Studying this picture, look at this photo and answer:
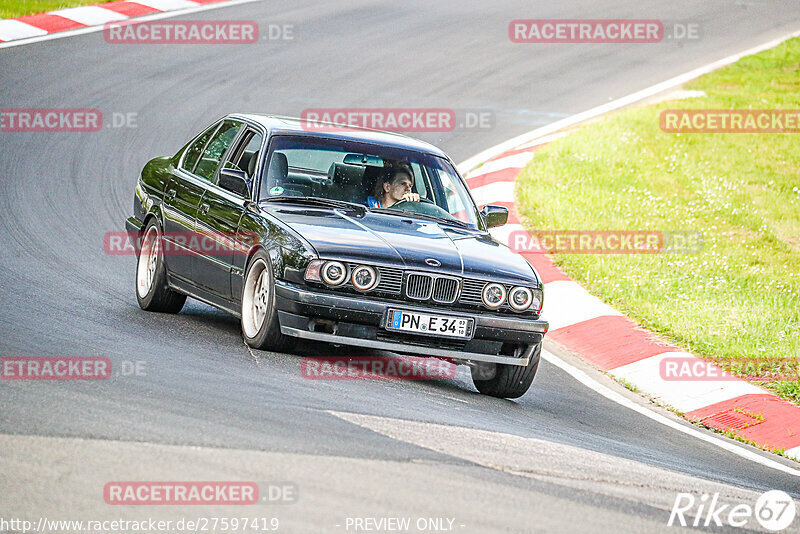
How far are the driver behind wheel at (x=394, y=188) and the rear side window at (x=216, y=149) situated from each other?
4.44 feet

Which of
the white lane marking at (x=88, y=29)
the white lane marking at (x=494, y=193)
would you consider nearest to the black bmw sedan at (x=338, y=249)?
the white lane marking at (x=494, y=193)

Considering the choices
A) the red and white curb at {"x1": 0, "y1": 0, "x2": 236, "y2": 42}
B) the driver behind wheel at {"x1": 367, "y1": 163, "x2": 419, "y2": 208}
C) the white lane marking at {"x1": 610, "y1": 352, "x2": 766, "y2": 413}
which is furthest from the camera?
the red and white curb at {"x1": 0, "y1": 0, "x2": 236, "y2": 42}

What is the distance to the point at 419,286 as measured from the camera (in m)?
7.87

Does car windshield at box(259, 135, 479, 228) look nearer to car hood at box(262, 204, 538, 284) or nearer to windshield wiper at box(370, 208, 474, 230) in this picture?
windshield wiper at box(370, 208, 474, 230)

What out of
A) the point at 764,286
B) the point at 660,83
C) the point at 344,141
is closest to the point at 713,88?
the point at 660,83

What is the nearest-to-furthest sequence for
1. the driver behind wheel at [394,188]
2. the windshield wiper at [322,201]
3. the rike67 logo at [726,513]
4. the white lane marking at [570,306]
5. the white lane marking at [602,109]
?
the rike67 logo at [726,513] → the windshield wiper at [322,201] → the driver behind wheel at [394,188] → the white lane marking at [570,306] → the white lane marking at [602,109]

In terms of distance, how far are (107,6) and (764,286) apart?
13.4 metres

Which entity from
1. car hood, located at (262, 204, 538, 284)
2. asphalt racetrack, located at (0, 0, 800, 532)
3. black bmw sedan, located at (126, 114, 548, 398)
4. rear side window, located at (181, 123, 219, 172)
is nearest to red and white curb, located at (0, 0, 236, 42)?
asphalt racetrack, located at (0, 0, 800, 532)

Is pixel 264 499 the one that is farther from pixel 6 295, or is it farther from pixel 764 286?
pixel 764 286

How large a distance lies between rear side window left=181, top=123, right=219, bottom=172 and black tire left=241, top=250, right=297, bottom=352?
1.93 metres

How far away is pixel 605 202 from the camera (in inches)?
580

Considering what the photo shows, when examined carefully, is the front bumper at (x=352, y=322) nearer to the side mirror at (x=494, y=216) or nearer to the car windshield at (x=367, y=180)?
the car windshield at (x=367, y=180)

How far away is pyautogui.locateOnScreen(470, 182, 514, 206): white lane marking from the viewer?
579 inches

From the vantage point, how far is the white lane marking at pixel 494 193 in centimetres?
1470
